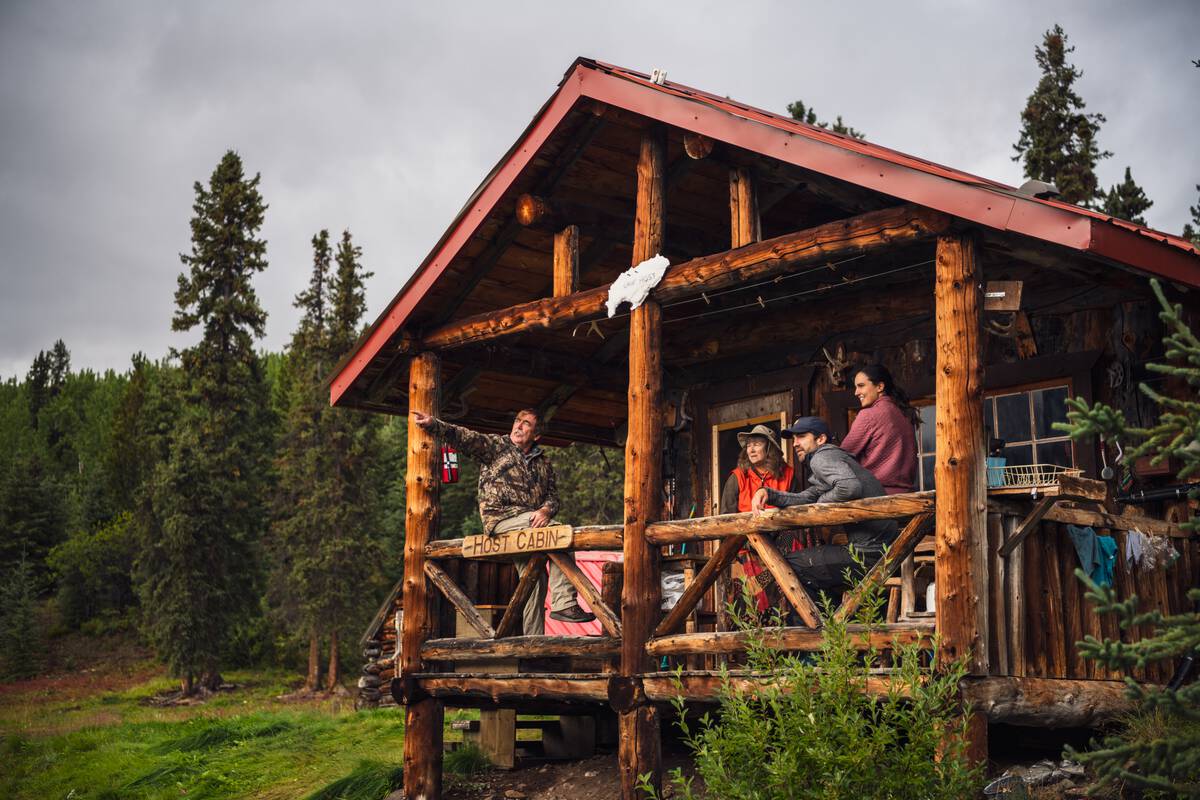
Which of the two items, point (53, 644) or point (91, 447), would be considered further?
point (91, 447)

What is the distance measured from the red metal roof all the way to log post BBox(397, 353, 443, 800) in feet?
2.89

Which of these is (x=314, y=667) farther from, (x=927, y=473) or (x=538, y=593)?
(x=927, y=473)

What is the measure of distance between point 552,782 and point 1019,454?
4.98 metres

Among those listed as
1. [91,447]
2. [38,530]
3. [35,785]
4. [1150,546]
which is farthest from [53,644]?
[1150,546]

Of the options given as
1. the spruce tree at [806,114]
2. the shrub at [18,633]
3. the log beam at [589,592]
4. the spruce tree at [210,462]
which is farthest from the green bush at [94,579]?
the log beam at [589,592]

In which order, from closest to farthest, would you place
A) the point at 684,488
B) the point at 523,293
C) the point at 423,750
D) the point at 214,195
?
1. the point at 423,750
2. the point at 523,293
3. the point at 684,488
4. the point at 214,195

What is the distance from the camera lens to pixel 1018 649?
7.23 meters

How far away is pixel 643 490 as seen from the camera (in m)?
8.84

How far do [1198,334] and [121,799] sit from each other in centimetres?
1192

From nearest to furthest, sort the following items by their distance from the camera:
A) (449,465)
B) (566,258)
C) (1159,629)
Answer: (1159,629) < (566,258) < (449,465)

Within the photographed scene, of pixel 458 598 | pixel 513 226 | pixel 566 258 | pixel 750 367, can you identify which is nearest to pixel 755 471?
pixel 750 367

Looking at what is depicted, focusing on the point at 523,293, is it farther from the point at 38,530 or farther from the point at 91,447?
the point at 91,447

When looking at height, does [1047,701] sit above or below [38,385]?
below

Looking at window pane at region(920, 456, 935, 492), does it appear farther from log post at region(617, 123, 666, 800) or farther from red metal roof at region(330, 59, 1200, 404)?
red metal roof at region(330, 59, 1200, 404)
